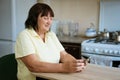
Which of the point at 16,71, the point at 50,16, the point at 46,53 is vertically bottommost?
the point at 16,71

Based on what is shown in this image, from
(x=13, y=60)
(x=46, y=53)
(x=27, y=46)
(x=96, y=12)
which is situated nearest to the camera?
(x=27, y=46)

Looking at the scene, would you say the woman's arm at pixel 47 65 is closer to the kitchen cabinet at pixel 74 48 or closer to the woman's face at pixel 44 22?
the woman's face at pixel 44 22

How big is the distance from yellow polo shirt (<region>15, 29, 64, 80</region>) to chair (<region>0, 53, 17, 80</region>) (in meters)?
0.16

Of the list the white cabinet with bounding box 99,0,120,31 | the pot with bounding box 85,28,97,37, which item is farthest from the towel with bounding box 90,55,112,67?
the white cabinet with bounding box 99,0,120,31

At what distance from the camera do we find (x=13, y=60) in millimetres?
2023

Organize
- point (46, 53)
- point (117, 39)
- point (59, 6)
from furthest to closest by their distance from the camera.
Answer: point (59, 6), point (117, 39), point (46, 53)

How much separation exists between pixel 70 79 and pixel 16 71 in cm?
67

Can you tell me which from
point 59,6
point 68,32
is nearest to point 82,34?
point 68,32

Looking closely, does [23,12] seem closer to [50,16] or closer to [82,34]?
[82,34]

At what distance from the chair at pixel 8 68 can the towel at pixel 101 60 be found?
48.3 inches

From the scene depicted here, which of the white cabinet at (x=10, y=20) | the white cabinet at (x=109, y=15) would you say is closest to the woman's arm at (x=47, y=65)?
the white cabinet at (x=10, y=20)

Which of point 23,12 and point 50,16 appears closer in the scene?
point 50,16

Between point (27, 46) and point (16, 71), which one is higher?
point (27, 46)

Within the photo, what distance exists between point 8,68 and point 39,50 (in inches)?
14.7
